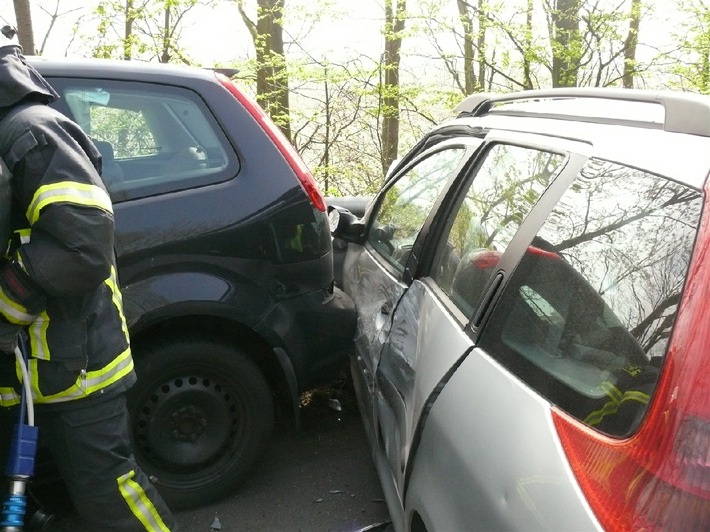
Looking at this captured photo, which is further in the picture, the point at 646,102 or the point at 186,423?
the point at 186,423

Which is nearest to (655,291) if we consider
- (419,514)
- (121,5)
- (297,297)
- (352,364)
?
(419,514)

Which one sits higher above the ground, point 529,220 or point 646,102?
point 646,102

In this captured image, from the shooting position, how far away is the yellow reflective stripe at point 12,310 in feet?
6.64

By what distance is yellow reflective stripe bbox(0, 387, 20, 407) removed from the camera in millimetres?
2203

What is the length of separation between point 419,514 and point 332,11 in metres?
8.07

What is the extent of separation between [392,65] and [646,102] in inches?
280

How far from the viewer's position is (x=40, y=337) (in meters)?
2.13

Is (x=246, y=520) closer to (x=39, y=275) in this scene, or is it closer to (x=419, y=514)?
(x=419, y=514)

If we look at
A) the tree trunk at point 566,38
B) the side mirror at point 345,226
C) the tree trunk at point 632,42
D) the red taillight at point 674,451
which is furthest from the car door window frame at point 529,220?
the tree trunk at point 632,42

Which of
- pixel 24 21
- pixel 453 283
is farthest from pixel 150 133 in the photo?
pixel 24 21

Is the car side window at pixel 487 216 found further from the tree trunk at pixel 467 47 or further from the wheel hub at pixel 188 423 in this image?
the tree trunk at pixel 467 47

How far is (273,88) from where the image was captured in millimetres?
9266

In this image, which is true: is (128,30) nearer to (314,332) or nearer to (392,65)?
(392,65)

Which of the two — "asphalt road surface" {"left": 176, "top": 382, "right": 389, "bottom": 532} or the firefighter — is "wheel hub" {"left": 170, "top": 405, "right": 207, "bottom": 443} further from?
the firefighter
